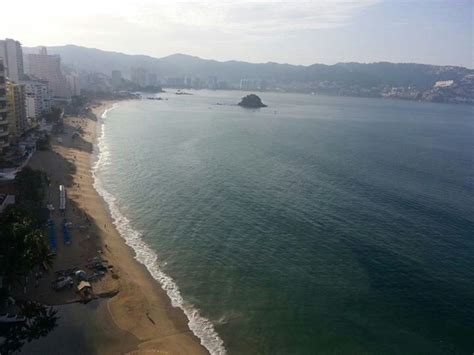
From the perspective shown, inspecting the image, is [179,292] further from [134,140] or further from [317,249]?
[134,140]

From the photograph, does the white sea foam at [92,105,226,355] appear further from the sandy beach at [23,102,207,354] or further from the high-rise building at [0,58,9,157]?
the high-rise building at [0,58,9,157]

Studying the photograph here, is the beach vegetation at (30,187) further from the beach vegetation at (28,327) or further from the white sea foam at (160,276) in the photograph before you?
the beach vegetation at (28,327)

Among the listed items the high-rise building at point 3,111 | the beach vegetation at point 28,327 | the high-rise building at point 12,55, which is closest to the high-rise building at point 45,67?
the high-rise building at point 12,55

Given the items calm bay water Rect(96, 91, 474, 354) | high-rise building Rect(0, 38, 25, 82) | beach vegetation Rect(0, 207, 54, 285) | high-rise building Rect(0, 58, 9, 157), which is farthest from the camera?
high-rise building Rect(0, 38, 25, 82)

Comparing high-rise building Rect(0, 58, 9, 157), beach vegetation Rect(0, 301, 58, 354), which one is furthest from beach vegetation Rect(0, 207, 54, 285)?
high-rise building Rect(0, 58, 9, 157)

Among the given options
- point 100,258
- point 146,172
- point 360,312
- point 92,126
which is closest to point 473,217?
point 360,312

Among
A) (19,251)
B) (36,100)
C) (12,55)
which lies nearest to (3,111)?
(19,251)
